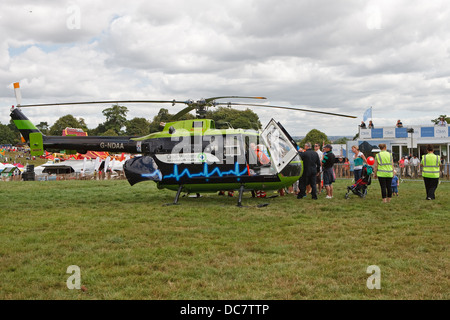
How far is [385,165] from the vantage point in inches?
444

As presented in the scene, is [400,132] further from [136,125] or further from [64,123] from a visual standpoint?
[64,123]

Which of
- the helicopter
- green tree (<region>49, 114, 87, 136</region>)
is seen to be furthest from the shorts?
green tree (<region>49, 114, 87, 136</region>)

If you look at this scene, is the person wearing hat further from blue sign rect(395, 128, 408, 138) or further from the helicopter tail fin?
blue sign rect(395, 128, 408, 138)

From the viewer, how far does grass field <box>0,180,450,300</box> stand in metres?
4.41

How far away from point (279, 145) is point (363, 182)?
3.56 metres

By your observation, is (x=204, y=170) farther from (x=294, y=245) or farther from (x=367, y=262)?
(x=367, y=262)

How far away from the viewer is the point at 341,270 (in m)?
5.04

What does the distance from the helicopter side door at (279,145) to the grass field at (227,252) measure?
130 centimetres

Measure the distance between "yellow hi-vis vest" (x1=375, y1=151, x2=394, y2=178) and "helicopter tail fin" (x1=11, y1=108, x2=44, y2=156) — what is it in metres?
10.2

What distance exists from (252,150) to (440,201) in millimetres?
5616

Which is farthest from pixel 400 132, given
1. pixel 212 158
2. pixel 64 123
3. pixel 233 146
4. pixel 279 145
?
pixel 64 123

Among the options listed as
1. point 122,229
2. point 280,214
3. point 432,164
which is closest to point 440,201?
point 432,164

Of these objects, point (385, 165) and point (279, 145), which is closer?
point (279, 145)

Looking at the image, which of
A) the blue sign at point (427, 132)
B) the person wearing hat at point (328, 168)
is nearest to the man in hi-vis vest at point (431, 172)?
the person wearing hat at point (328, 168)
